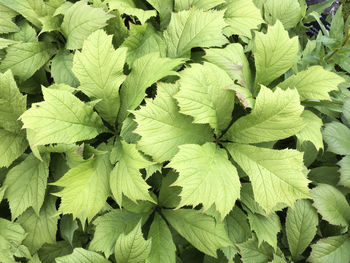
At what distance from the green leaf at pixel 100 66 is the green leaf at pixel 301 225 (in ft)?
2.71

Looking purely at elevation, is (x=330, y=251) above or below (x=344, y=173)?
below

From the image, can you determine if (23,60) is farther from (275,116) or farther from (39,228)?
(275,116)

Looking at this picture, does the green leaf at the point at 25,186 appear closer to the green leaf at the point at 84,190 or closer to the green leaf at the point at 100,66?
the green leaf at the point at 84,190

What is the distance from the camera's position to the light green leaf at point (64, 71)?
1069 mm

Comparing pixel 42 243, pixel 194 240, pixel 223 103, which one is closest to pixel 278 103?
pixel 223 103

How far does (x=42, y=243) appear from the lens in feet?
3.43


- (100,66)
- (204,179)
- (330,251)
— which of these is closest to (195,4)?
(100,66)

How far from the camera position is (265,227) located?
1.07 meters

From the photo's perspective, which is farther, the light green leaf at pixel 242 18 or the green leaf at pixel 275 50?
the light green leaf at pixel 242 18

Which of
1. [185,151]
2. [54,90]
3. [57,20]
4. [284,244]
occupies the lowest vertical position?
[284,244]

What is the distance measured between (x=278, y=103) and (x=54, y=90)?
69 centimetres

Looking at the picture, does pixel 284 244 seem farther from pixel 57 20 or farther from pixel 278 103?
pixel 57 20

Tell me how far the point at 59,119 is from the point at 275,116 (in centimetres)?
67

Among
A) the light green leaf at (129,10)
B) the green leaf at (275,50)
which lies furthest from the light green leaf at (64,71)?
the green leaf at (275,50)
